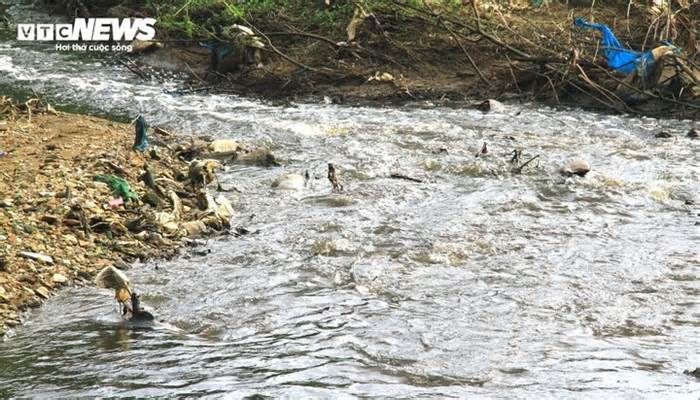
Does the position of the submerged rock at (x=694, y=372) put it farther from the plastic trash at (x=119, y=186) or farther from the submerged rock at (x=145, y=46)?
the submerged rock at (x=145, y=46)

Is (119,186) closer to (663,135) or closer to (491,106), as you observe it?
(491,106)

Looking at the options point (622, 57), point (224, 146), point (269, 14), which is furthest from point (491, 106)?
point (269, 14)

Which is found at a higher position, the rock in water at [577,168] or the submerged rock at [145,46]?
the submerged rock at [145,46]

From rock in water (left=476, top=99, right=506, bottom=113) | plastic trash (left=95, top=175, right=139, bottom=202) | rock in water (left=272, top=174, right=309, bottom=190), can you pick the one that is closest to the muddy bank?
plastic trash (left=95, top=175, right=139, bottom=202)

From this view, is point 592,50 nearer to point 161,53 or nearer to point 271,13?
point 271,13

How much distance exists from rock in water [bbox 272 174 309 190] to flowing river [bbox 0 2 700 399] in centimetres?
10

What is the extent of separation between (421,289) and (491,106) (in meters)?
4.44

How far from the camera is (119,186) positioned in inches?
210

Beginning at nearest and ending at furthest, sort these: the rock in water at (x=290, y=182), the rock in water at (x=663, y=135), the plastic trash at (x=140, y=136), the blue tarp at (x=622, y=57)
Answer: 1. the rock in water at (x=290, y=182)
2. the plastic trash at (x=140, y=136)
3. the rock in water at (x=663, y=135)
4. the blue tarp at (x=622, y=57)

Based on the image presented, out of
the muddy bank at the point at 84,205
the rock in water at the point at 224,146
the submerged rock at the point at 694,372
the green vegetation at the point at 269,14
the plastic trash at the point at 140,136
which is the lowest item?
the submerged rock at the point at 694,372

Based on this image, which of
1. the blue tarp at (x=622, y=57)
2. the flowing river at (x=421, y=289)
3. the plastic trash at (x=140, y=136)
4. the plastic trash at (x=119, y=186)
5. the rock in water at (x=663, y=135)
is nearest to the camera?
the flowing river at (x=421, y=289)

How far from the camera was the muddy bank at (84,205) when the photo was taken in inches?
166

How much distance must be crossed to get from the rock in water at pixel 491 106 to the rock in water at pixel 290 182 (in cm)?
281

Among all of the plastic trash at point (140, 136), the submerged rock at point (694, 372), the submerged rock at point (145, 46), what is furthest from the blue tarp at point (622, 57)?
the submerged rock at point (145, 46)
